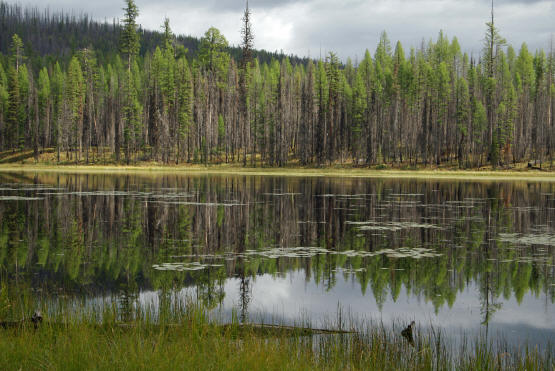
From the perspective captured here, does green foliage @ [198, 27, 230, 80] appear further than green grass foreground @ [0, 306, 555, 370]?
Yes

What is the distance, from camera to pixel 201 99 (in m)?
95.5

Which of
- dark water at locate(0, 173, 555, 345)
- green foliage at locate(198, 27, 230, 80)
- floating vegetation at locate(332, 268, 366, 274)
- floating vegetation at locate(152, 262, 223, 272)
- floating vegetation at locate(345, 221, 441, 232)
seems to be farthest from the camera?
green foliage at locate(198, 27, 230, 80)

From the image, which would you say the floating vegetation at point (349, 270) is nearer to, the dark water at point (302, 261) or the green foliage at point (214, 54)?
the dark water at point (302, 261)

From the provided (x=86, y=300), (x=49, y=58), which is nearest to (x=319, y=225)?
(x=86, y=300)

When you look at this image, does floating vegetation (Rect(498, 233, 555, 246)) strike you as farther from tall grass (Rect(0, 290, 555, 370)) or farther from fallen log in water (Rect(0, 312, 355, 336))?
fallen log in water (Rect(0, 312, 355, 336))

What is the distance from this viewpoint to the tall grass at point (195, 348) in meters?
6.08

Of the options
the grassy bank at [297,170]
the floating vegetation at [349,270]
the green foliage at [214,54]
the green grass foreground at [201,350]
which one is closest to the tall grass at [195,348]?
the green grass foreground at [201,350]

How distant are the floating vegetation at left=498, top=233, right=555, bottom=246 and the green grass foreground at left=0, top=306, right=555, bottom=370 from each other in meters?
11.3

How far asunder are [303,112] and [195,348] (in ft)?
272

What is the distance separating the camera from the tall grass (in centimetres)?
608

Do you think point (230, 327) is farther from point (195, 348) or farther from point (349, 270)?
Result: point (349, 270)

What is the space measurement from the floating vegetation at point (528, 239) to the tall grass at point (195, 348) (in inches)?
426

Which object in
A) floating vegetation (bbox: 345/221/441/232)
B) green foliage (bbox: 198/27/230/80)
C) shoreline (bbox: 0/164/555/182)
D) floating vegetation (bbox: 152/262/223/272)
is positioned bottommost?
floating vegetation (bbox: 152/262/223/272)

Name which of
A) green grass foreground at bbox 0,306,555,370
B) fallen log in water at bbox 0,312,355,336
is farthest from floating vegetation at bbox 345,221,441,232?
fallen log in water at bbox 0,312,355,336
